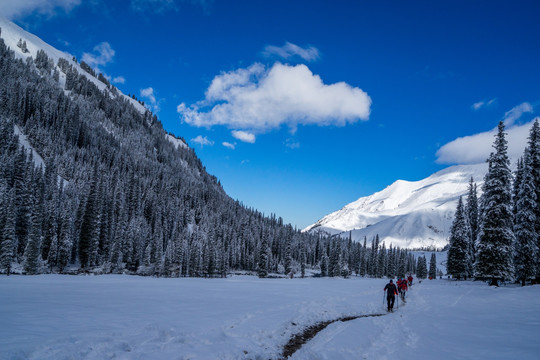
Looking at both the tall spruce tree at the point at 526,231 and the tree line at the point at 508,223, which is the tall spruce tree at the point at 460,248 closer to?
the tree line at the point at 508,223

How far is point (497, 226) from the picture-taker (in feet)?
107

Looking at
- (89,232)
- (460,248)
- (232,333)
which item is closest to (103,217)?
(89,232)

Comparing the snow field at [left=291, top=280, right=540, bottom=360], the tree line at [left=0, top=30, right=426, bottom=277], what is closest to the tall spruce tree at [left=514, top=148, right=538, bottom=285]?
the snow field at [left=291, top=280, right=540, bottom=360]

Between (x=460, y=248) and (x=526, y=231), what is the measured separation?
25019 millimetres

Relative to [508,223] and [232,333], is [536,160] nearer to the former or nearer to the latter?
[508,223]

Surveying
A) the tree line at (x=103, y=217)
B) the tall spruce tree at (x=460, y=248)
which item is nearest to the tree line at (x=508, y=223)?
the tall spruce tree at (x=460, y=248)

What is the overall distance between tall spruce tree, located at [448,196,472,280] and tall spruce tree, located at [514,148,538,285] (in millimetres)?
22363

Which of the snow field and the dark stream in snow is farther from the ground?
the snow field

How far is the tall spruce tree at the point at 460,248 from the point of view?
53.5m

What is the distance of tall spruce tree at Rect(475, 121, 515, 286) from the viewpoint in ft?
103

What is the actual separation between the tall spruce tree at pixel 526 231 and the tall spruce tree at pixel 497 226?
77cm

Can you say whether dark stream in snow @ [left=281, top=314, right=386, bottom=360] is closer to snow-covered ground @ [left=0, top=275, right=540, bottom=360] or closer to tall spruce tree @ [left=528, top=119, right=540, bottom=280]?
snow-covered ground @ [left=0, top=275, right=540, bottom=360]

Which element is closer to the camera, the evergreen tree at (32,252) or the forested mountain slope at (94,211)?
the evergreen tree at (32,252)

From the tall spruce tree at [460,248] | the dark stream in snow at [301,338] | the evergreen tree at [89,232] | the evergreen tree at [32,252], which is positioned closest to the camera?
the dark stream in snow at [301,338]
